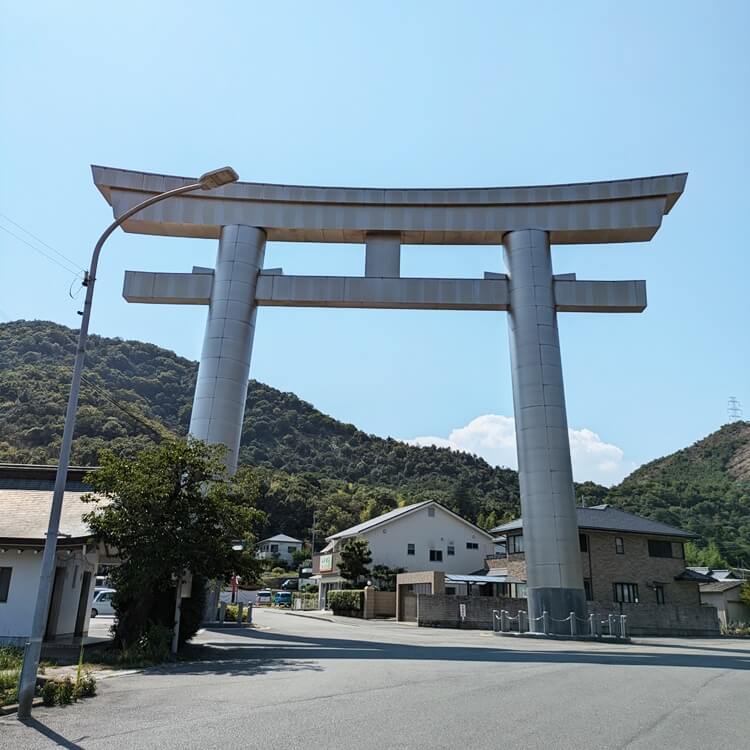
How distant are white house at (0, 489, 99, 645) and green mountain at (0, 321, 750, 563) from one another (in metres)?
32.9

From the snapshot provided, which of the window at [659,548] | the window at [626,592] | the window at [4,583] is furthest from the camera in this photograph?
the window at [659,548]

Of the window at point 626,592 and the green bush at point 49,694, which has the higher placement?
the window at point 626,592

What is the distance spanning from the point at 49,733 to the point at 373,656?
444 inches

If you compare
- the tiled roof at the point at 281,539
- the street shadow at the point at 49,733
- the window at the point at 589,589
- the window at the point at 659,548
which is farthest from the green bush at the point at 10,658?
the tiled roof at the point at 281,539

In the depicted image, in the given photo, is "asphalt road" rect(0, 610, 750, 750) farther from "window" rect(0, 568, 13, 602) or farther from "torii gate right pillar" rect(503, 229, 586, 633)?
"torii gate right pillar" rect(503, 229, 586, 633)

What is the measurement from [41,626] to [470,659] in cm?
1088

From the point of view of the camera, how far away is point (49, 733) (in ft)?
25.9

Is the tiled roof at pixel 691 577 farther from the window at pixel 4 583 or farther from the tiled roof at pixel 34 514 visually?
the window at pixel 4 583

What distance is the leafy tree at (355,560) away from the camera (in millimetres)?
51969

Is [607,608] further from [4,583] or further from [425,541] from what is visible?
[4,583]

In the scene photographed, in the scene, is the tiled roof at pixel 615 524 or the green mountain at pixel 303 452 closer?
the tiled roof at pixel 615 524

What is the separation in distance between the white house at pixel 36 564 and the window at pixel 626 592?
29.7 meters

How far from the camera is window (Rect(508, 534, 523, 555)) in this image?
43344 mm

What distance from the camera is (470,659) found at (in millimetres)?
17016
